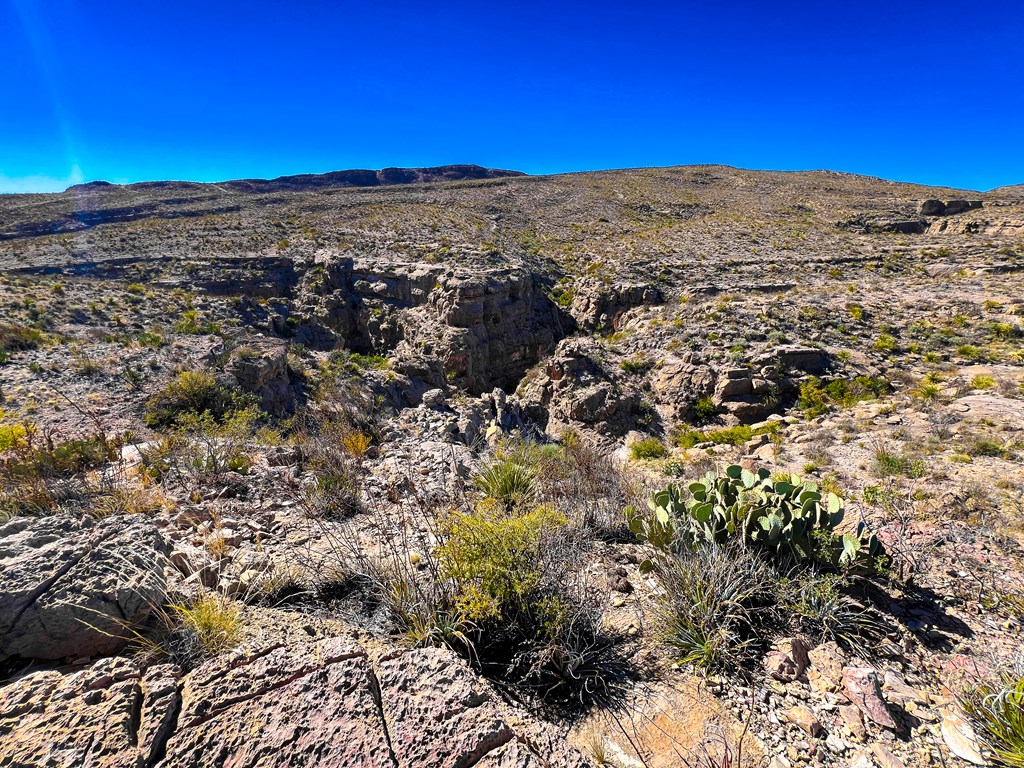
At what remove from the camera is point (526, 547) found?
116 inches

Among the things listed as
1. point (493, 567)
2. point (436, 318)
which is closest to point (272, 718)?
point (493, 567)

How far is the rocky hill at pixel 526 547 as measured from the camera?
6.64 ft

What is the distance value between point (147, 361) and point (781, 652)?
1403cm

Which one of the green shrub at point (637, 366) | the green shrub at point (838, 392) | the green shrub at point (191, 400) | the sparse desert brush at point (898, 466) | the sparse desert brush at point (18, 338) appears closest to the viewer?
the sparse desert brush at point (898, 466)

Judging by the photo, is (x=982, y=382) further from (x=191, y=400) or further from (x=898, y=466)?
(x=191, y=400)

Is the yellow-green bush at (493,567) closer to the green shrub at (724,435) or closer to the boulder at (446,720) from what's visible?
the boulder at (446,720)

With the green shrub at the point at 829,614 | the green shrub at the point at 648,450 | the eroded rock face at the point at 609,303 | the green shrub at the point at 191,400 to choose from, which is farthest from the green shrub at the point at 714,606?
the eroded rock face at the point at 609,303

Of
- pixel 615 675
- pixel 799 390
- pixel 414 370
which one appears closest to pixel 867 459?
pixel 799 390

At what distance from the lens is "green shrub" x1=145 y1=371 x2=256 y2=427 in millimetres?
8672

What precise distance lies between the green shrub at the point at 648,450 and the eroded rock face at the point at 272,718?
850 cm

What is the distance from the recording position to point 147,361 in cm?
1096

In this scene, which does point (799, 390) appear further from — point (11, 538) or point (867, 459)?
point (11, 538)

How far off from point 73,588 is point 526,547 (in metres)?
2.55

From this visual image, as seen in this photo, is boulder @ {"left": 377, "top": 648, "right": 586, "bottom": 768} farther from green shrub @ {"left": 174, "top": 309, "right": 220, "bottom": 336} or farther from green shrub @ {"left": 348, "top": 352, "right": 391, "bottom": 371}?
green shrub @ {"left": 174, "top": 309, "right": 220, "bottom": 336}
